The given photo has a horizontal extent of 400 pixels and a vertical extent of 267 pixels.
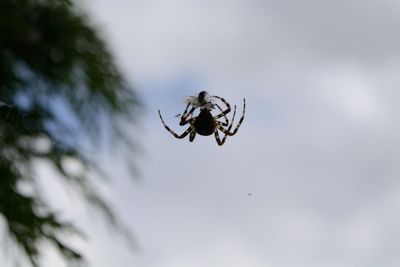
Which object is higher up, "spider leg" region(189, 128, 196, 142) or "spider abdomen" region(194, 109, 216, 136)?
"spider leg" region(189, 128, 196, 142)

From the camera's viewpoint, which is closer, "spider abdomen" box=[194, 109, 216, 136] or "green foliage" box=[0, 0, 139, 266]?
"green foliage" box=[0, 0, 139, 266]

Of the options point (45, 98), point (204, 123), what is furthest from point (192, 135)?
point (45, 98)

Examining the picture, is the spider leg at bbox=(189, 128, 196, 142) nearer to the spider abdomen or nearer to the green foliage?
the spider abdomen

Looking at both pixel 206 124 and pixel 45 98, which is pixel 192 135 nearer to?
pixel 206 124

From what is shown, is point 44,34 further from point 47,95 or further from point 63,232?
point 63,232

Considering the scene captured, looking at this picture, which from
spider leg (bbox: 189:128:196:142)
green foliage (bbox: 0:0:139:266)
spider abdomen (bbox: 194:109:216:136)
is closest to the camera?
green foliage (bbox: 0:0:139:266)

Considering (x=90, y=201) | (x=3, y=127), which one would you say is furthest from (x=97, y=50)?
(x=90, y=201)

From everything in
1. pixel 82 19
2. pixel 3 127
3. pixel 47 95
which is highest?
pixel 82 19

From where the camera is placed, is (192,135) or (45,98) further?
(192,135)
